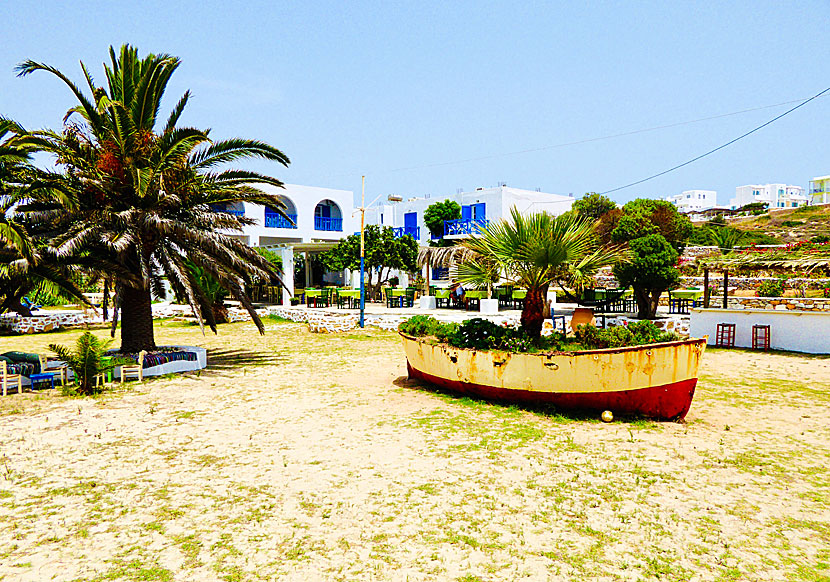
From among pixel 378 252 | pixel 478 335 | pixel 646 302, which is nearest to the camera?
pixel 478 335

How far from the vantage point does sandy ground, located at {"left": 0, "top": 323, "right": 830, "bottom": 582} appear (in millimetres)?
4219

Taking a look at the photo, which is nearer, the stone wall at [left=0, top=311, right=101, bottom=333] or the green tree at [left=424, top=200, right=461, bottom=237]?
the stone wall at [left=0, top=311, right=101, bottom=333]

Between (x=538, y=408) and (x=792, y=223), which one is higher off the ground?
(x=792, y=223)

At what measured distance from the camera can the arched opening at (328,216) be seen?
4372 cm

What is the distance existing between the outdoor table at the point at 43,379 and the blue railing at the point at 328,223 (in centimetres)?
3307

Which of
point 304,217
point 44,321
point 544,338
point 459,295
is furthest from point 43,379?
point 304,217

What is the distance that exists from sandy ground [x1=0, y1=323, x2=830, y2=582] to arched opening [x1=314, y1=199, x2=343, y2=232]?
3443cm

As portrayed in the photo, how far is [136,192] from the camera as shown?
1096 centimetres

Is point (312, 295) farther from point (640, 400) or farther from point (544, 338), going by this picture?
point (640, 400)

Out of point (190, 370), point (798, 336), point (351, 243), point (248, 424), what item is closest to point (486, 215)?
point (351, 243)

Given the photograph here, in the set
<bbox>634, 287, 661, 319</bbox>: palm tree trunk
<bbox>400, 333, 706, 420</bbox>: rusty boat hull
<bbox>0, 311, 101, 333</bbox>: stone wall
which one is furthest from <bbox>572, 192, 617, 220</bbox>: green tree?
<bbox>400, 333, 706, 420</bbox>: rusty boat hull

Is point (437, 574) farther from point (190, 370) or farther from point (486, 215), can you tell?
point (486, 215)

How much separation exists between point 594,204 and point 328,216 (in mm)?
33268

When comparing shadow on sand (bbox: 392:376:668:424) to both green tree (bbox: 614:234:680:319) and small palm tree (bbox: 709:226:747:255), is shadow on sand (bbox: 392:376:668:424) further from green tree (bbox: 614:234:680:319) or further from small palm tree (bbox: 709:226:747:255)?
small palm tree (bbox: 709:226:747:255)
